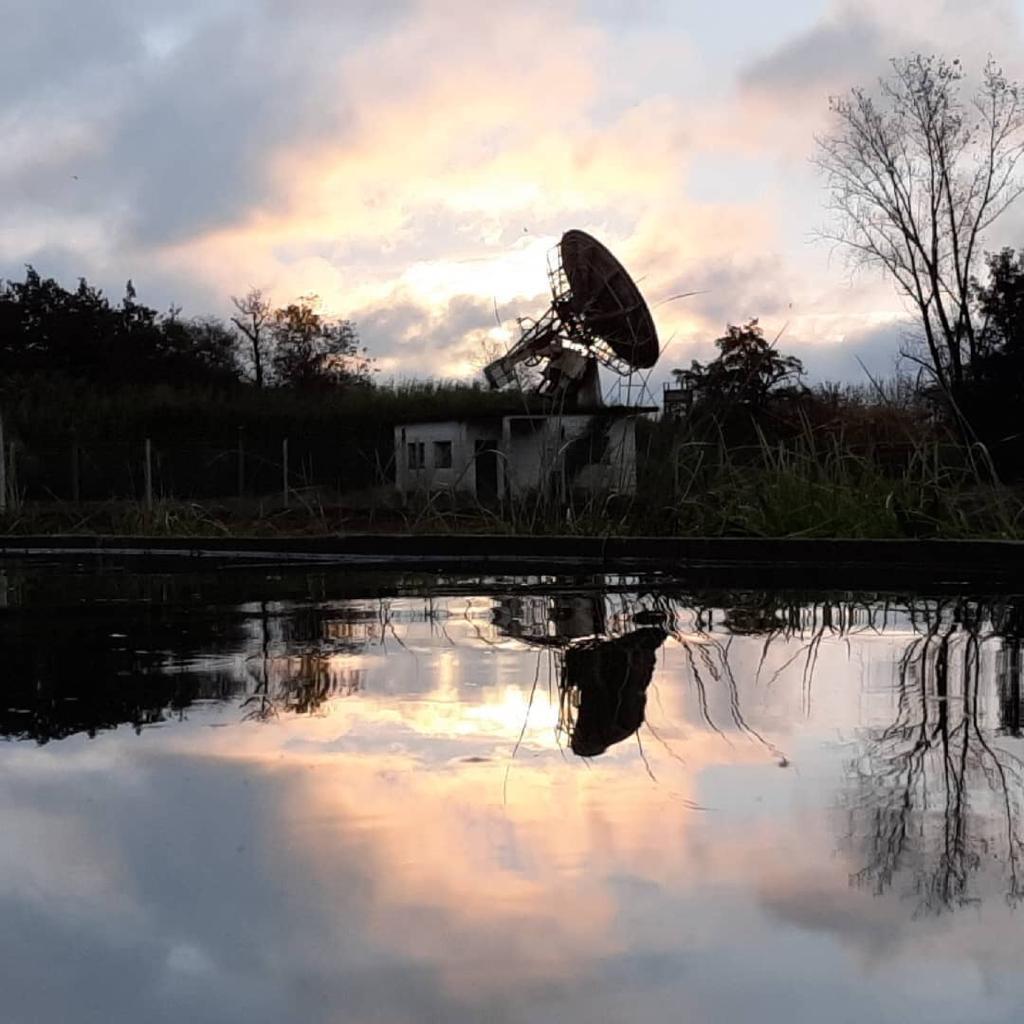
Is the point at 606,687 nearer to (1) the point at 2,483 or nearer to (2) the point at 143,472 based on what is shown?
(1) the point at 2,483

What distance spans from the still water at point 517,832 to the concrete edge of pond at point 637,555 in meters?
4.65

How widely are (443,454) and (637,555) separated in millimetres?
24594

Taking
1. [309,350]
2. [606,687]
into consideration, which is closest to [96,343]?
[309,350]

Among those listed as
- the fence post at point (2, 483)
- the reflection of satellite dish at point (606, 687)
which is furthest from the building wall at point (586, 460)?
the fence post at point (2, 483)

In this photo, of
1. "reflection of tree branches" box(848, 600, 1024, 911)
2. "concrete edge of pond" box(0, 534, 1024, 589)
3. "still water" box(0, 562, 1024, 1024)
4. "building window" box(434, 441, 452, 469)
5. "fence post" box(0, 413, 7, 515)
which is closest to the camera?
"still water" box(0, 562, 1024, 1024)

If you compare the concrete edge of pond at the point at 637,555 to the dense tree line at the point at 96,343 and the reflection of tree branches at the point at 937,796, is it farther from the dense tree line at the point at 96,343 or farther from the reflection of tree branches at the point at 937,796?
the dense tree line at the point at 96,343

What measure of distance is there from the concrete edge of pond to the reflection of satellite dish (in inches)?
170

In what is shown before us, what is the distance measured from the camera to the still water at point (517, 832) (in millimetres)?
2838

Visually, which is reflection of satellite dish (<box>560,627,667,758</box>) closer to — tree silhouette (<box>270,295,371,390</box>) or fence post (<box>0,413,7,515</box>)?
fence post (<box>0,413,7,515</box>)

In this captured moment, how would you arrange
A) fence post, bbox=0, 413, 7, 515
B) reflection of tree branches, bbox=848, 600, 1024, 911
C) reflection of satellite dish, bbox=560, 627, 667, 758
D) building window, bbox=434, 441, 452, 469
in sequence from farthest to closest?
building window, bbox=434, 441, 452, 469
fence post, bbox=0, 413, 7, 515
reflection of satellite dish, bbox=560, 627, 667, 758
reflection of tree branches, bbox=848, 600, 1024, 911

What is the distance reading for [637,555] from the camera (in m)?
14.3

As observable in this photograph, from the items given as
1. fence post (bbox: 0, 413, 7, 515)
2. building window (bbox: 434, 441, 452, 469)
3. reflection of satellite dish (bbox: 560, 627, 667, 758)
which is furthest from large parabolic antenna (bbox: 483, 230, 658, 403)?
reflection of satellite dish (bbox: 560, 627, 667, 758)

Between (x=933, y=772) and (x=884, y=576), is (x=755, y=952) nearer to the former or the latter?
(x=933, y=772)

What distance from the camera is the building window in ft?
125
